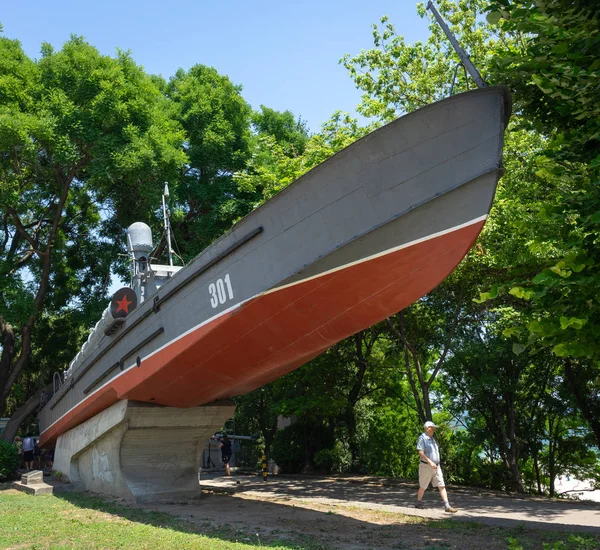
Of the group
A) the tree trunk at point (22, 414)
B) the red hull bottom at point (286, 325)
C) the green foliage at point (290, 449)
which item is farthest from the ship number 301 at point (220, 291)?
the tree trunk at point (22, 414)

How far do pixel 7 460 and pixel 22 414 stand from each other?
3.62 m

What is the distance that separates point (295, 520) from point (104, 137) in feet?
40.9

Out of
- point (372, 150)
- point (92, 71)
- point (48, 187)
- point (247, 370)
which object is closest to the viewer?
point (372, 150)

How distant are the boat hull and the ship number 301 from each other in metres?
0.02

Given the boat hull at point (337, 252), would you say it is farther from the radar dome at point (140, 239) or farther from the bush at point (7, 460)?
the bush at point (7, 460)

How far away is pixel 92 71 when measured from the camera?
16.5m

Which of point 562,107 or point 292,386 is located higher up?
point 562,107

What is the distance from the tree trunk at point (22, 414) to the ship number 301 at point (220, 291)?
11.7 meters

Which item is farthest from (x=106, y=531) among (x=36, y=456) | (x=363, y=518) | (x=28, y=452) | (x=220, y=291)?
(x=36, y=456)

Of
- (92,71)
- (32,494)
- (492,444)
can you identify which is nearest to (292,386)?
(492,444)

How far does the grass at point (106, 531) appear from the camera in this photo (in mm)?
6004

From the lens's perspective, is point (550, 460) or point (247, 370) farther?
point (550, 460)

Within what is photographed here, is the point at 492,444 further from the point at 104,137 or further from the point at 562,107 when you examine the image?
the point at 104,137

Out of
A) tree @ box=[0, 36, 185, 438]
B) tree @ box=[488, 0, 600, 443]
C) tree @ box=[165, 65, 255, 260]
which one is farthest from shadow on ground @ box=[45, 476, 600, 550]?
tree @ box=[165, 65, 255, 260]
